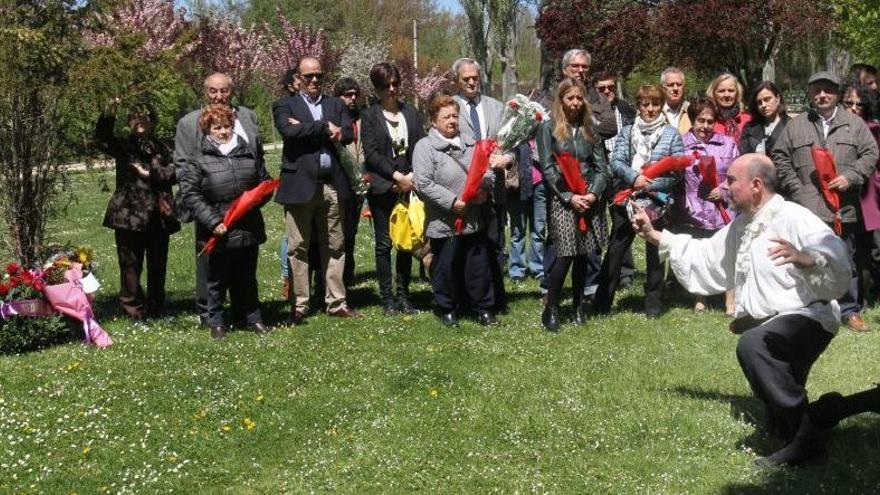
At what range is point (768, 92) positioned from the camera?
9.06m

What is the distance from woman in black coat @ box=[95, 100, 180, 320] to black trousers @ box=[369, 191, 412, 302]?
1920 millimetres

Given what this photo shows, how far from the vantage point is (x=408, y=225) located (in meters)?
8.98

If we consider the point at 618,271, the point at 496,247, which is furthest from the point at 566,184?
the point at 618,271

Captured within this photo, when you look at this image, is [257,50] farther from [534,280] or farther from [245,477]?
[245,477]

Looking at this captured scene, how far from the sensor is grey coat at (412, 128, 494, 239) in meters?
8.54

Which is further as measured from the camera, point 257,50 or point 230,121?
point 257,50

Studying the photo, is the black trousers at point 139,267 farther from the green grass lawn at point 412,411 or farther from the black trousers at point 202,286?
the black trousers at point 202,286

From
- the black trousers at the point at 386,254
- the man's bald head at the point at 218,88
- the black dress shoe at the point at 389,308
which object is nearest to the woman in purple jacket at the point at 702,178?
the black trousers at the point at 386,254

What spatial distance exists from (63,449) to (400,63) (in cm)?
4617

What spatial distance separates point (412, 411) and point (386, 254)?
3138 mm

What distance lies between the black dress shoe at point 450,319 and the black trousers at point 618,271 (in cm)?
148

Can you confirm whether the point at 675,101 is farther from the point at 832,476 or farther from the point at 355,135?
the point at 832,476

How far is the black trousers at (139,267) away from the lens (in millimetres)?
9094

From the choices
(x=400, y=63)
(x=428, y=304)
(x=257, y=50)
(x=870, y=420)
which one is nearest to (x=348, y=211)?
(x=428, y=304)
